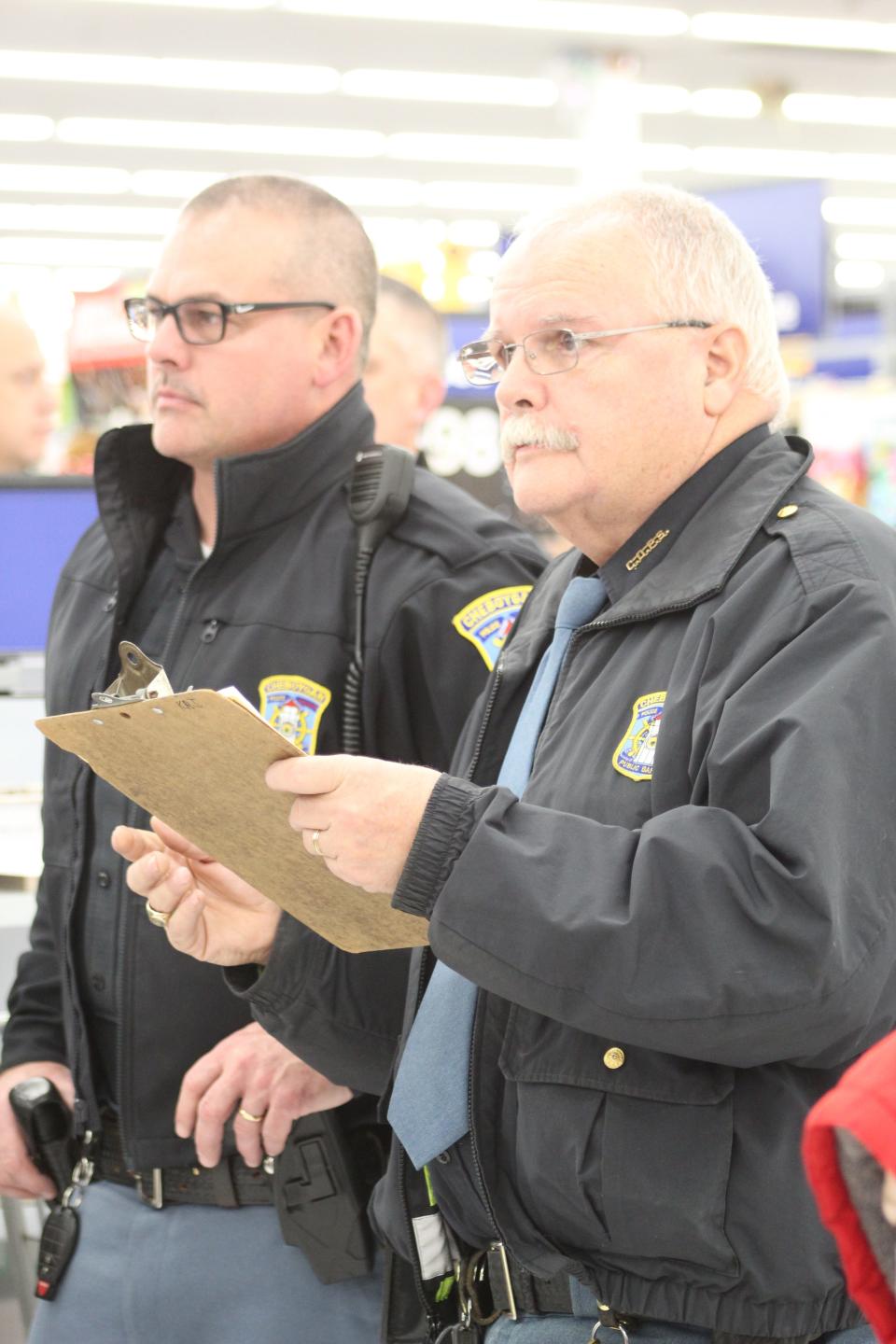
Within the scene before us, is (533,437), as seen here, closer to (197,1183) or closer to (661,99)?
(197,1183)

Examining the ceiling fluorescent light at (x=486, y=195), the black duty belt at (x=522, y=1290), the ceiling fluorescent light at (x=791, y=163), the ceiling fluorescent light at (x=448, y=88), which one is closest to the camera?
the black duty belt at (x=522, y=1290)

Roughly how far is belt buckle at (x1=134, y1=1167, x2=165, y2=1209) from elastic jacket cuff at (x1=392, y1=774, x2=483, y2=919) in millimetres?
803

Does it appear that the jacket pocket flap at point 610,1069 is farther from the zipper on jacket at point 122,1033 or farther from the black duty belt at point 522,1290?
the zipper on jacket at point 122,1033

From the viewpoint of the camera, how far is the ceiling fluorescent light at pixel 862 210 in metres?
15.1

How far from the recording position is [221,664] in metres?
1.85

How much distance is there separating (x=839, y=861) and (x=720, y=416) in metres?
0.51

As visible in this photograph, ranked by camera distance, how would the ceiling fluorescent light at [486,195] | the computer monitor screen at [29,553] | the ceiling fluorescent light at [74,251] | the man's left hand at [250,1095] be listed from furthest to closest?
1. the ceiling fluorescent light at [74,251]
2. the ceiling fluorescent light at [486,195]
3. the computer monitor screen at [29,553]
4. the man's left hand at [250,1095]

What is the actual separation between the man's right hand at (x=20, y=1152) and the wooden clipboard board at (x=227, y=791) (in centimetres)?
68

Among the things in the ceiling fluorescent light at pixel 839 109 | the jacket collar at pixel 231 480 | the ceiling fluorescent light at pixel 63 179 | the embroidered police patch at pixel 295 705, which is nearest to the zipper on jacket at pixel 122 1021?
the embroidered police patch at pixel 295 705

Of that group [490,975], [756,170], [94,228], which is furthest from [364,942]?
[94,228]

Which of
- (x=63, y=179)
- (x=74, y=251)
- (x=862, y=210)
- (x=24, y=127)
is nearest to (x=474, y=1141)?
(x=24, y=127)

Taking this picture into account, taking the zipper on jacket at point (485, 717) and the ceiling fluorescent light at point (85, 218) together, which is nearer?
the zipper on jacket at point (485, 717)

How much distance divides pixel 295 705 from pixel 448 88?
34.5 ft

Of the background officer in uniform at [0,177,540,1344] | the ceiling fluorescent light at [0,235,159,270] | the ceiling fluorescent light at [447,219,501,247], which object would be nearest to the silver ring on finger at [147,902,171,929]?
the background officer in uniform at [0,177,540,1344]
